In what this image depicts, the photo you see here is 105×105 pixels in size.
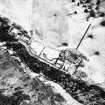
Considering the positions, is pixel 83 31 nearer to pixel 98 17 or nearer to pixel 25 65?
pixel 98 17

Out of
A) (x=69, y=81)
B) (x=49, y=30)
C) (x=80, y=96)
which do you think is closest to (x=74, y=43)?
(x=49, y=30)

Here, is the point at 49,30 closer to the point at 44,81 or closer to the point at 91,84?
the point at 44,81

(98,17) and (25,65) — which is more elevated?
A: (98,17)

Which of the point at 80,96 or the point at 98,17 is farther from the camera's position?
the point at 98,17

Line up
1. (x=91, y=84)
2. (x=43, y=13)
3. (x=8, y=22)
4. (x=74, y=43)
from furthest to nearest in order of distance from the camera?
(x=43, y=13), (x=8, y=22), (x=74, y=43), (x=91, y=84)

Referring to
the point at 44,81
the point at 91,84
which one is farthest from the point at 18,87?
the point at 91,84

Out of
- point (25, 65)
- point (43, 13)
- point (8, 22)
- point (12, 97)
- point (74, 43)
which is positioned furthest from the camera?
point (43, 13)

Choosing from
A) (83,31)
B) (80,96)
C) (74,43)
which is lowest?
(80,96)

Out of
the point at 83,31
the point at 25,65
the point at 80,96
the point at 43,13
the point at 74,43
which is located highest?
the point at 43,13

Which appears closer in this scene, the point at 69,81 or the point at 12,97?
the point at 12,97
